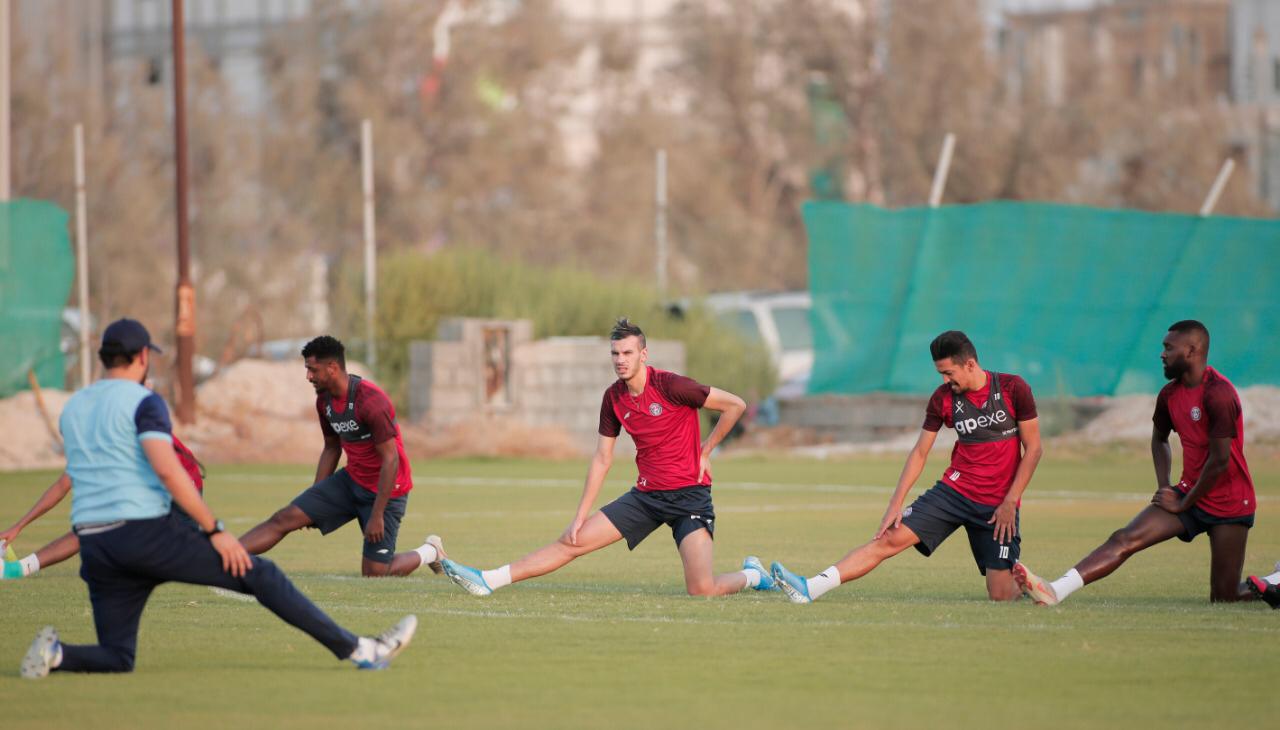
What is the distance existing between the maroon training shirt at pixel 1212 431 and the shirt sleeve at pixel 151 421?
19.6ft

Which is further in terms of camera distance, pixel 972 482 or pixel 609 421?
pixel 609 421

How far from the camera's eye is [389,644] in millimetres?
8844

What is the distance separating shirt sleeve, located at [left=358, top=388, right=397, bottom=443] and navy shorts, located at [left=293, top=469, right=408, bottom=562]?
0.54m

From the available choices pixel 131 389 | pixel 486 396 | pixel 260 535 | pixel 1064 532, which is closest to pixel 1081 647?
pixel 131 389

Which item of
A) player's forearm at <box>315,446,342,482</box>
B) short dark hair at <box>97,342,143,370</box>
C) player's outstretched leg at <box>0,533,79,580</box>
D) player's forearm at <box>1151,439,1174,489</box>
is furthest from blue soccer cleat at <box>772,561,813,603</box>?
player's outstretched leg at <box>0,533,79,580</box>

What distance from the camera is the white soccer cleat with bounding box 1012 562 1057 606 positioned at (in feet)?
35.6

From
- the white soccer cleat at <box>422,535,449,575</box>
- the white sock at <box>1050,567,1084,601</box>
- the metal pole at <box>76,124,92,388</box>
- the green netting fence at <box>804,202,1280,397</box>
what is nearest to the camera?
the white sock at <box>1050,567,1084,601</box>

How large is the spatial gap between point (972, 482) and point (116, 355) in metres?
5.34

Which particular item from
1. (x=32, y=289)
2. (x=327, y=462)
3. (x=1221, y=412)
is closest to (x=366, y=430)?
(x=327, y=462)

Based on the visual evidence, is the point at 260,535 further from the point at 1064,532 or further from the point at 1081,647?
the point at 1064,532

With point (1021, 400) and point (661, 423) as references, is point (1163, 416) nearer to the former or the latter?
point (1021, 400)

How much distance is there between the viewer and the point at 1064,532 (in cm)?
1673

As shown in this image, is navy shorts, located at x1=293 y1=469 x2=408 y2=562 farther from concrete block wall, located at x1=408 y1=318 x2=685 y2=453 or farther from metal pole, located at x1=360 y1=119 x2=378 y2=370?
metal pole, located at x1=360 y1=119 x2=378 y2=370

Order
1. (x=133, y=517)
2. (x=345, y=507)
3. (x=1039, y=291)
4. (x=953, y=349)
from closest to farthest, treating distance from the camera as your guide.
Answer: (x=133, y=517) → (x=953, y=349) → (x=345, y=507) → (x=1039, y=291)
